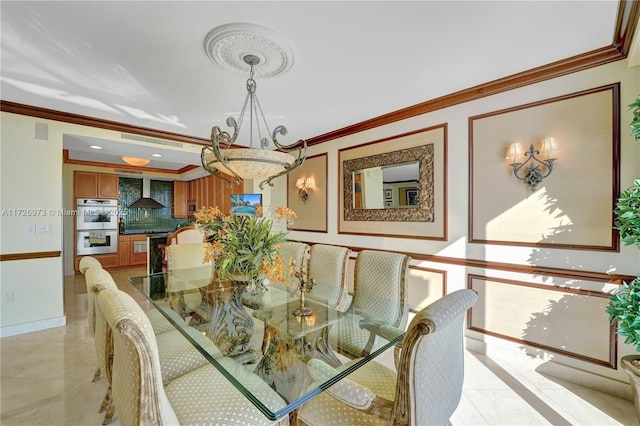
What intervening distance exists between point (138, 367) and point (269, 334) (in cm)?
75

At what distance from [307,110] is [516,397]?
3.17 meters

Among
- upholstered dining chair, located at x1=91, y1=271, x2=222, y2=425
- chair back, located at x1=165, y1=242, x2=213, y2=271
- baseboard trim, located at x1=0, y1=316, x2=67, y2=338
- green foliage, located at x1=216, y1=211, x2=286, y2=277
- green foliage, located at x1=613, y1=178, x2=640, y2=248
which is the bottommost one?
baseboard trim, located at x1=0, y1=316, x2=67, y2=338

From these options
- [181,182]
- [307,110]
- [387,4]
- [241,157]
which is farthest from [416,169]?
[181,182]

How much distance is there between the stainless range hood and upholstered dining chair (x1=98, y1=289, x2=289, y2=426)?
269 inches

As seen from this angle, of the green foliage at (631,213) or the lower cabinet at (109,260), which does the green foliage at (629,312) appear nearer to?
the green foliage at (631,213)

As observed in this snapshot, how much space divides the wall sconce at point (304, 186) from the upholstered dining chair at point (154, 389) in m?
3.35

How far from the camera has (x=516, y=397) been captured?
1952 millimetres

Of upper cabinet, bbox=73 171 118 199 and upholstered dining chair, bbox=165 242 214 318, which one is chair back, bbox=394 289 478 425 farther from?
upper cabinet, bbox=73 171 118 199

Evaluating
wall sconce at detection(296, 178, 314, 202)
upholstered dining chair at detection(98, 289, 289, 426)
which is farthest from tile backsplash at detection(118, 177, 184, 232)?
upholstered dining chair at detection(98, 289, 289, 426)

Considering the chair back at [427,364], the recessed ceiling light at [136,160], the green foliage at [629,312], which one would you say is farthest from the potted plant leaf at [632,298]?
the recessed ceiling light at [136,160]

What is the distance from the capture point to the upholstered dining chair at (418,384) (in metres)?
0.95

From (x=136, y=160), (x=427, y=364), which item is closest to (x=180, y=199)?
(x=136, y=160)

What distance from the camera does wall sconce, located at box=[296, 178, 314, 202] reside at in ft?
14.5

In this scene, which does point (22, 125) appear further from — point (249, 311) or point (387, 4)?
point (387, 4)
